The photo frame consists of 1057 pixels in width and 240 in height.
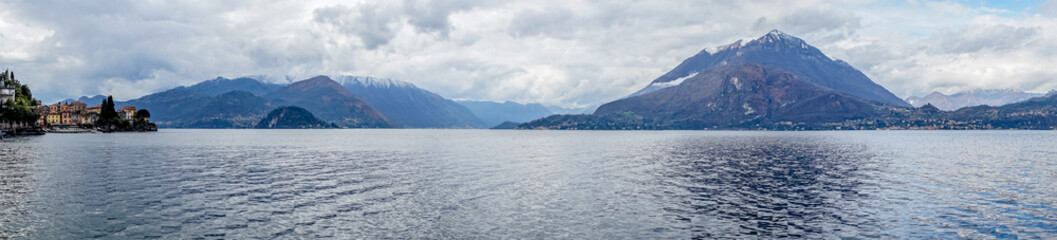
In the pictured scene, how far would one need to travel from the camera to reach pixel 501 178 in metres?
Answer: 67.8

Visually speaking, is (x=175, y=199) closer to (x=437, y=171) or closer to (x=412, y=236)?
Result: (x=412, y=236)

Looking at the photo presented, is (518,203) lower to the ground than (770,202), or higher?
higher

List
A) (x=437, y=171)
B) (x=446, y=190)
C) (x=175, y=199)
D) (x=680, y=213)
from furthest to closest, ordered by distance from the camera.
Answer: (x=437, y=171) < (x=446, y=190) < (x=175, y=199) < (x=680, y=213)

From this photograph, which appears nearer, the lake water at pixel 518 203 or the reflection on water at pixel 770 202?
the lake water at pixel 518 203

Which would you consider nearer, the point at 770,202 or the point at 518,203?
the point at 518,203

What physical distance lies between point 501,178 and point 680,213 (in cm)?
2979

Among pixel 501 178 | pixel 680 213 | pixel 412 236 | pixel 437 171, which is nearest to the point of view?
pixel 412 236

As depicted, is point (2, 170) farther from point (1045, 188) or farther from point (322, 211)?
point (1045, 188)

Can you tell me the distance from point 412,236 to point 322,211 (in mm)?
11778

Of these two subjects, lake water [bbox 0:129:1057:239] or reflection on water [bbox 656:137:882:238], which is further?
reflection on water [bbox 656:137:882:238]

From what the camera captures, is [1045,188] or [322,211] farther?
[1045,188]

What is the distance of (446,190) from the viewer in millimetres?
55750

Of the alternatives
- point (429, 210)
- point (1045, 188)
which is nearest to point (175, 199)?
point (429, 210)

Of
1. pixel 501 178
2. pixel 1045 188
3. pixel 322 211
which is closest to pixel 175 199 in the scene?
pixel 322 211
